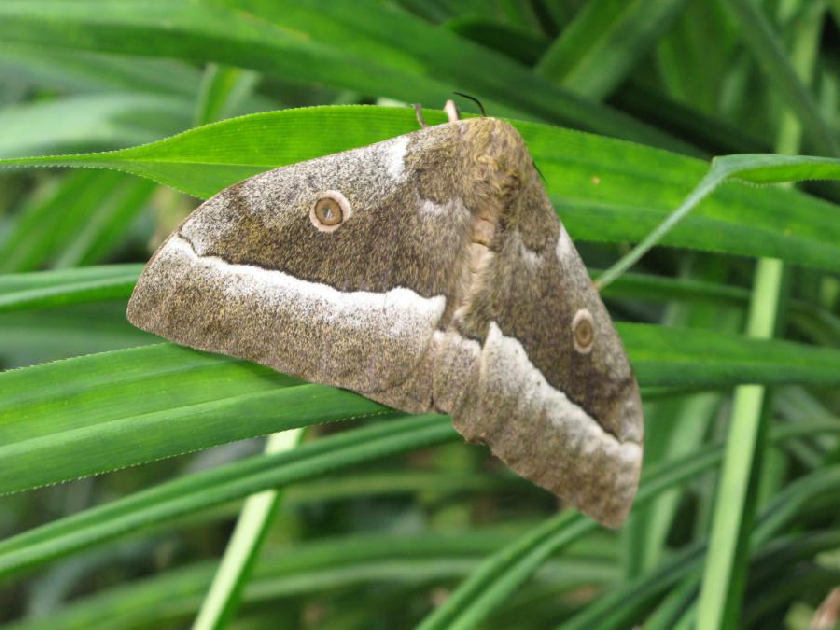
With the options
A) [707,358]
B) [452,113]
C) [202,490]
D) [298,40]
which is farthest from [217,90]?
[707,358]

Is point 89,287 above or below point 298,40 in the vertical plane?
below

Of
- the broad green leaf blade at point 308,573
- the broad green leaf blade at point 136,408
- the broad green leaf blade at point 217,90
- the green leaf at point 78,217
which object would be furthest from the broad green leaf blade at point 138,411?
the green leaf at point 78,217

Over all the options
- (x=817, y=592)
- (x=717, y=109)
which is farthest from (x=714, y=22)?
(x=817, y=592)

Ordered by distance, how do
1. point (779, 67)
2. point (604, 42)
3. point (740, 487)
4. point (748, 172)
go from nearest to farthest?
point (748, 172), point (740, 487), point (779, 67), point (604, 42)

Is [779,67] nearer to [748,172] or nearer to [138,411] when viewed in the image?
[748,172]

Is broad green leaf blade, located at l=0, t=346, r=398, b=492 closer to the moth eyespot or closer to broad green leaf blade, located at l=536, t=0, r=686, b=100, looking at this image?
the moth eyespot

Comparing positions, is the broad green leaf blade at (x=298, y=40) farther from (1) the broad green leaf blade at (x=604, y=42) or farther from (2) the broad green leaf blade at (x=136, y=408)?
(2) the broad green leaf blade at (x=136, y=408)

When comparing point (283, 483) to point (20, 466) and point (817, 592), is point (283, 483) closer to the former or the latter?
point (20, 466)
